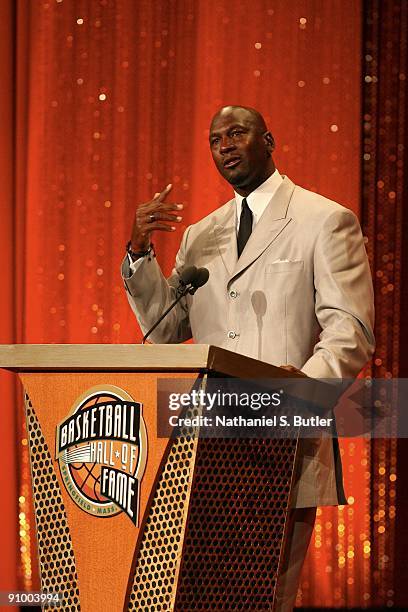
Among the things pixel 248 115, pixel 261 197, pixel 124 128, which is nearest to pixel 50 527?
pixel 261 197

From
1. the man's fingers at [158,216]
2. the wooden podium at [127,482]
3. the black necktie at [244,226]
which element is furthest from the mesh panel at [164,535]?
the black necktie at [244,226]

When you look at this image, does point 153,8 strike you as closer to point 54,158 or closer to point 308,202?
point 54,158

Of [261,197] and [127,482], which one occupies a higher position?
[261,197]

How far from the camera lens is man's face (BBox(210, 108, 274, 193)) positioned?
2.19 m

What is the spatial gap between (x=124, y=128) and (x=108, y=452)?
7.02 feet

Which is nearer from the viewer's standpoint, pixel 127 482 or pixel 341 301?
pixel 127 482

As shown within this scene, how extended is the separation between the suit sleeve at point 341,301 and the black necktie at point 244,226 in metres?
0.20

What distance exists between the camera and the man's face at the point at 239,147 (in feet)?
7.17

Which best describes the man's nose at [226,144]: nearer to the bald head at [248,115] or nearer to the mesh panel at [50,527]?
the bald head at [248,115]

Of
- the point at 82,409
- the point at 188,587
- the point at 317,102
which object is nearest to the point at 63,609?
the point at 188,587

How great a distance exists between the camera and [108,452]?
1.50m

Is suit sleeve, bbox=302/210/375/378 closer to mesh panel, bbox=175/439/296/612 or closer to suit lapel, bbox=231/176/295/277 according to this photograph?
suit lapel, bbox=231/176/295/277

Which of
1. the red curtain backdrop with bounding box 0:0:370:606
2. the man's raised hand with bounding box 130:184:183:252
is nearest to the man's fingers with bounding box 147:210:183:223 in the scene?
the man's raised hand with bounding box 130:184:183:252

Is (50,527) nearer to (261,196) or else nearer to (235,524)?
(235,524)
